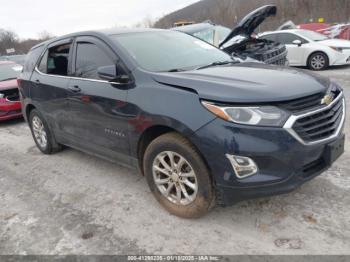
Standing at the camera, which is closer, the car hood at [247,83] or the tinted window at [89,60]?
the car hood at [247,83]

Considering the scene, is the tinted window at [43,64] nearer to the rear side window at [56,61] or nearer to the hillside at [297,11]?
the rear side window at [56,61]

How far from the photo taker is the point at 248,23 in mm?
7875

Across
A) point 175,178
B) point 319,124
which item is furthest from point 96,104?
point 319,124

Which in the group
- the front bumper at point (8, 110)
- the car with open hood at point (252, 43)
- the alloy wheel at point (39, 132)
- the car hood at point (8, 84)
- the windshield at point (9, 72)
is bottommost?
the front bumper at point (8, 110)

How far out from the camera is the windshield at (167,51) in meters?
3.49

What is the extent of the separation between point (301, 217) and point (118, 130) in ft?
6.27

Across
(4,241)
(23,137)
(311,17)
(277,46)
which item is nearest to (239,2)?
Answer: (311,17)

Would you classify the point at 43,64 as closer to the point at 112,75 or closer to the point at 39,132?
the point at 39,132

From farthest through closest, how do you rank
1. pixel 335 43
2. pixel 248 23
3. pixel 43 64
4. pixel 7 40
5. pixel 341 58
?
1. pixel 7 40
2. pixel 335 43
3. pixel 341 58
4. pixel 248 23
5. pixel 43 64

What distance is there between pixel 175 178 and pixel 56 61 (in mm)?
2585

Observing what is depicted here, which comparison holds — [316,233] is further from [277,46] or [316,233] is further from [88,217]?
[277,46]

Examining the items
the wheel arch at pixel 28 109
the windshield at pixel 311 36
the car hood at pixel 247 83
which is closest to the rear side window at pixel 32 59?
the wheel arch at pixel 28 109

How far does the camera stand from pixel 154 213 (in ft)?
11.0

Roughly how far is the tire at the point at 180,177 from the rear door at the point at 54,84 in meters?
1.64
